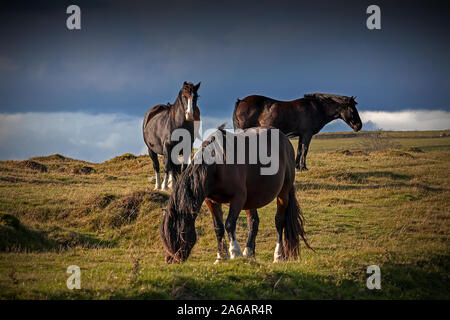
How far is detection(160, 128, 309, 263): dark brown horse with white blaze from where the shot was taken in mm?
6953

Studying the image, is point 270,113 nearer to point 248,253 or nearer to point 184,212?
point 248,253

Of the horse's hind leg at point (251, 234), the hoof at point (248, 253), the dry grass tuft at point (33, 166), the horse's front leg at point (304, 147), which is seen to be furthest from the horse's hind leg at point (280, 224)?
the dry grass tuft at point (33, 166)

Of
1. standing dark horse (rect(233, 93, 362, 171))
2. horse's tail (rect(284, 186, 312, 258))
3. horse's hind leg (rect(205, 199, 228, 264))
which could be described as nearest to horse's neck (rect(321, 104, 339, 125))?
standing dark horse (rect(233, 93, 362, 171))

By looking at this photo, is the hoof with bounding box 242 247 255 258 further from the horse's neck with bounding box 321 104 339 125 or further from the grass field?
the horse's neck with bounding box 321 104 339 125

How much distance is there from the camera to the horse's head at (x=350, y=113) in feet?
63.9

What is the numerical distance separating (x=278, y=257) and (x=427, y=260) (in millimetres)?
3177

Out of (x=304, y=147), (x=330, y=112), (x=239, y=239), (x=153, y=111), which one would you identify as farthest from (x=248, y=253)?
(x=330, y=112)

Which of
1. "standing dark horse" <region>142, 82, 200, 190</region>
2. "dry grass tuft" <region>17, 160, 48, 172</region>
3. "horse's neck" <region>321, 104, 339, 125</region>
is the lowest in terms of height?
"dry grass tuft" <region>17, 160, 48, 172</region>

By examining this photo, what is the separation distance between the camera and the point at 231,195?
728 cm

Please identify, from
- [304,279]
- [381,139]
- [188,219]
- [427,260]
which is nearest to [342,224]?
[427,260]

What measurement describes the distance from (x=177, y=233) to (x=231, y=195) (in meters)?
1.19

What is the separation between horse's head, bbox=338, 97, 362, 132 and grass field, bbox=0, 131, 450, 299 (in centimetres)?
247

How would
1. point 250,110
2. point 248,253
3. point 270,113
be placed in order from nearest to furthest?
1. point 248,253
2. point 270,113
3. point 250,110

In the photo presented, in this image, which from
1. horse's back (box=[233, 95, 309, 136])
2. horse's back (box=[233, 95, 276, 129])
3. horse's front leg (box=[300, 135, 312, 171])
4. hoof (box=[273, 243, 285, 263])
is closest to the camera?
hoof (box=[273, 243, 285, 263])
